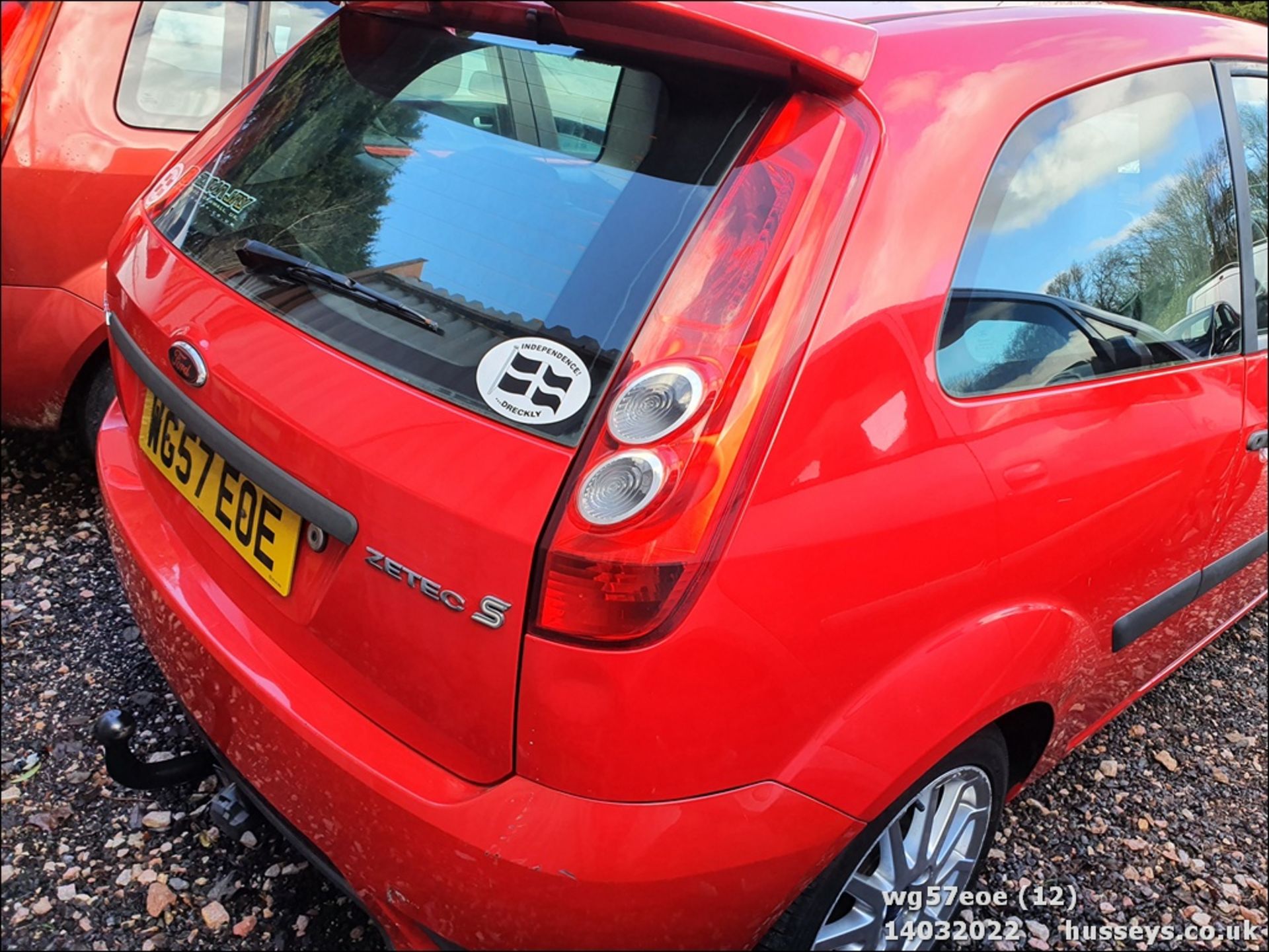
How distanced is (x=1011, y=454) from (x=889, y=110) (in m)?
0.55

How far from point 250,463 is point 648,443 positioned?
2.16ft

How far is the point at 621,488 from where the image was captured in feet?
4.02

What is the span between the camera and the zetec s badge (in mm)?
1256

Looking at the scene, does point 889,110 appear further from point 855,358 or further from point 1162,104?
point 1162,104

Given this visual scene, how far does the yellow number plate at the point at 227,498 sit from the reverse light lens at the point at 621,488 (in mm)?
499

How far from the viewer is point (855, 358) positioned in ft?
4.30

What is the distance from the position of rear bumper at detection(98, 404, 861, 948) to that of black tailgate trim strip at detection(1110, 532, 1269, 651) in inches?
34.3

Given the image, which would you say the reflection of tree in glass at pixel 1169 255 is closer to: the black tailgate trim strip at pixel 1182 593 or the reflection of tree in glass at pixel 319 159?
the black tailgate trim strip at pixel 1182 593

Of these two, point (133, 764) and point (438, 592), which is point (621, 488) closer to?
point (438, 592)

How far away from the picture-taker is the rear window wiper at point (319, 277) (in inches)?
56.1

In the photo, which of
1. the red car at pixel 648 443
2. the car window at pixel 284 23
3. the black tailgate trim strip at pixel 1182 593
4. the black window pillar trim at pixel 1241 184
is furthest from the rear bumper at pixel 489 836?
the car window at pixel 284 23

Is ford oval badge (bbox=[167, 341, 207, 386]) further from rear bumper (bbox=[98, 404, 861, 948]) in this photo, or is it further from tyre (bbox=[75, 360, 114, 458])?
tyre (bbox=[75, 360, 114, 458])

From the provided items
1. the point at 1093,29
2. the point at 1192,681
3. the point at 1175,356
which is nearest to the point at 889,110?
the point at 1093,29

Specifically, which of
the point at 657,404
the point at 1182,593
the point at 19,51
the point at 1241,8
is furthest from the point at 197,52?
the point at 1241,8
